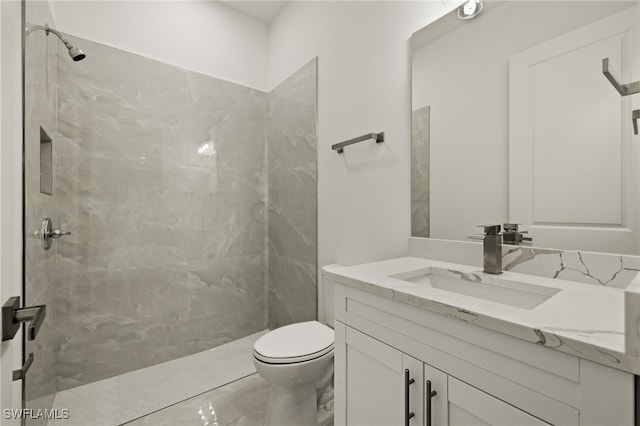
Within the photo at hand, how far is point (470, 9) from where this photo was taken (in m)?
1.20

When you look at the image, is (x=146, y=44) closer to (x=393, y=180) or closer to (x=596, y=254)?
(x=393, y=180)

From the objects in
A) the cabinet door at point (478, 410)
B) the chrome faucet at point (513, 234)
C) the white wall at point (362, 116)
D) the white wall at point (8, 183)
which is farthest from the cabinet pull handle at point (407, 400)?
the white wall at point (8, 183)

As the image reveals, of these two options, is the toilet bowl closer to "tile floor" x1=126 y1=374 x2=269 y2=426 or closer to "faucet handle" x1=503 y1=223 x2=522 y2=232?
"tile floor" x1=126 y1=374 x2=269 y2=426

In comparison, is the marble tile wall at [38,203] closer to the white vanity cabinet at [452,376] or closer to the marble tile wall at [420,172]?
the white vanity cabinet at [452,376]

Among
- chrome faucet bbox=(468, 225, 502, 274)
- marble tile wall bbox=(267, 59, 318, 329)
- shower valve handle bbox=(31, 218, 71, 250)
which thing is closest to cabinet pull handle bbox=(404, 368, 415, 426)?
chrome faucet bbox=(468, 225, 502, 274)

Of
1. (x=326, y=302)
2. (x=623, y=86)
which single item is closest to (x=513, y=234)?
(x=623, y=86)

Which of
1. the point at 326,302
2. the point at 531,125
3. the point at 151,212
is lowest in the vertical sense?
the point at 326,302

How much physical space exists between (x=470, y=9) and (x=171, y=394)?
2469 mm

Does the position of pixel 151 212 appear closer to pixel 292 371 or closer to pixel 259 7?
pixel 292 371

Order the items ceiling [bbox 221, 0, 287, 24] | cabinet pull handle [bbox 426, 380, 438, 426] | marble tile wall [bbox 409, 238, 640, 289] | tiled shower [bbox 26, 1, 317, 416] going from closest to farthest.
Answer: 1. cabinet pull handle [bbox 426, 380, 438, 426]
2. marble tile wall [bbox 409, 238, 640, 289]
3. tiled shower [bbox 26, 1, 317, 416]
4. ceiling [bbox 221, 0, 287, 24]

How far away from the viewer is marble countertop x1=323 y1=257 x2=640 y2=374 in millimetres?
497

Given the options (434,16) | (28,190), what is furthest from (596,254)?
(28,190)

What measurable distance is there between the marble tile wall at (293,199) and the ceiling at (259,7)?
2.01 ft

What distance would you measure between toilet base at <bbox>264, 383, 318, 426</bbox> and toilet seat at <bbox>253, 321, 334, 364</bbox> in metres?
0.18
